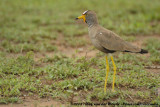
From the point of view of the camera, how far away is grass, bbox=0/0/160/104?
455cm

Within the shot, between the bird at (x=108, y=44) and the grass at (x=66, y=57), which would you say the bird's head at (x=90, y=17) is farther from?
the grass at (x=66, y=57)

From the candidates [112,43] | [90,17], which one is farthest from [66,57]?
[112,43]

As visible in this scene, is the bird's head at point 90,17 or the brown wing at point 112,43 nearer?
the brown wing at point 112,43

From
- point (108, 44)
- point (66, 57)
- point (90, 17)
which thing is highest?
point (90, 17)

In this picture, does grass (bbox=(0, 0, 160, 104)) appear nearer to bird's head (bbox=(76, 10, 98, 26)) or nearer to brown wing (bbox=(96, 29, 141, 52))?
brown wing (bbox=(96, 29, 141, 52))

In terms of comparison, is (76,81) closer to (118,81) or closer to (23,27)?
(118,81)

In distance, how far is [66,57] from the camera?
21.1 feet

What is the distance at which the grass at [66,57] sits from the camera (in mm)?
4547

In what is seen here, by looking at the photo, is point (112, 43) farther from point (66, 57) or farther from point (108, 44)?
point (66, 57)

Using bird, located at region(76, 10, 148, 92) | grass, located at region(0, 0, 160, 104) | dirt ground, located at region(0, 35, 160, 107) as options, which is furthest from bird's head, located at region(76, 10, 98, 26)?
grass, located at region(0, 0, 160, 104)

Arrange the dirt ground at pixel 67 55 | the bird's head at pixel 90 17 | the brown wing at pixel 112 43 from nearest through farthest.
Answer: the dirt ground at pixel 67 55 < the brown wing at pixel 112 43 < the bird's head at pixel 90 17

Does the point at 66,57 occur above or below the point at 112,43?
below

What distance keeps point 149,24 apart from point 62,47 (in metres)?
2.98

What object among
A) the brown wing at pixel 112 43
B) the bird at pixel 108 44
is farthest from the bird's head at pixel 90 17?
the brown wing at pixel 112 43
